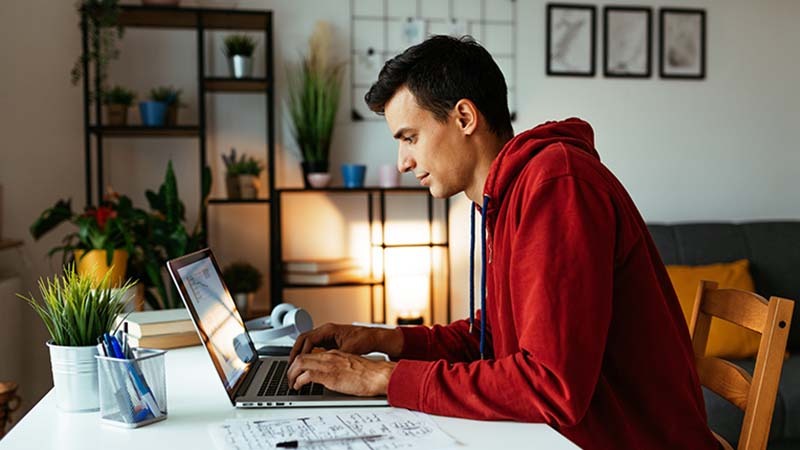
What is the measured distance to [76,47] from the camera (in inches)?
128

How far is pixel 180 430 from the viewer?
1131 millimetres

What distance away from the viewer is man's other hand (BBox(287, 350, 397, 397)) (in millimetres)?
1237

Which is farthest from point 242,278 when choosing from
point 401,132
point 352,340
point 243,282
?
point 401,132

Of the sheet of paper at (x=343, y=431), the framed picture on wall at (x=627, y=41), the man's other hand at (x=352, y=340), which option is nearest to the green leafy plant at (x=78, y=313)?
the sheet of paper at (x=343, y=431)

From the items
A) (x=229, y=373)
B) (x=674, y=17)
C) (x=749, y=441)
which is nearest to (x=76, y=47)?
(x=229, y=373)

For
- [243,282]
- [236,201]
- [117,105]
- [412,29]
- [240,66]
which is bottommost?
[243,282]

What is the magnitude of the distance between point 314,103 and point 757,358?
88.4 inches

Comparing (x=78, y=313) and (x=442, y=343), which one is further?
(x=442, y=343)

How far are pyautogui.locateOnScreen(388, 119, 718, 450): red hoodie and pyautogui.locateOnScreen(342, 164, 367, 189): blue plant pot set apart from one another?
1.95 meters

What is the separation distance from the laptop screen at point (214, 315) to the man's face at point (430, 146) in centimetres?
42

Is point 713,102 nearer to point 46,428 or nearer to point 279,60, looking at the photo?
point 279,60

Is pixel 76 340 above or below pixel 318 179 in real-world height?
below

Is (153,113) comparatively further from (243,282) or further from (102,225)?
(243,282)

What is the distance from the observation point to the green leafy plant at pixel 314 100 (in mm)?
3275
